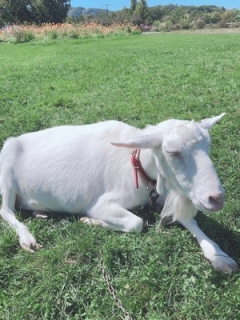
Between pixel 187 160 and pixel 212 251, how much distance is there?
707 millimetres

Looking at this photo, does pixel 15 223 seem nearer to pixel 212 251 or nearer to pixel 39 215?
pixel 39 215

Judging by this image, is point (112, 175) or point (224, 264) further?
point (112, 175)

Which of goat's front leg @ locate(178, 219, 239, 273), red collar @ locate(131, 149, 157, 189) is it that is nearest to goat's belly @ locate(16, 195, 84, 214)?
red collar @ locate(131, 149, 157, 189)

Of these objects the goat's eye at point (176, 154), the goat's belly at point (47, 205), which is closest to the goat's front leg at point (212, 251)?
the goat's eye at point (176, 154)

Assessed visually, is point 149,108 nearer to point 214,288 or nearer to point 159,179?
point 159,179

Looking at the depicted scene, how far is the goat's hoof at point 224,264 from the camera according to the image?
106 inches

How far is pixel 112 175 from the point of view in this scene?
Result: 11.3 feet

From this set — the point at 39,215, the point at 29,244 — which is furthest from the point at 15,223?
the point at 29,244

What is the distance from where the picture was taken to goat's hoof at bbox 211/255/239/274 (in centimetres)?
270

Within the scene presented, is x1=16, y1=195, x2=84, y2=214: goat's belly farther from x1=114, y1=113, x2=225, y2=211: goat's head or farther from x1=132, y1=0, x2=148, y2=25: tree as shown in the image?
x1=132, y1=0, x2=148, y2=25: tree

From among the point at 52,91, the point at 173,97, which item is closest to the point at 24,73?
the point at 52,91

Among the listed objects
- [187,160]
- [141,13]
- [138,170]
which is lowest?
[141,13]

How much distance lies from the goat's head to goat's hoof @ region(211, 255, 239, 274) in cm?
43

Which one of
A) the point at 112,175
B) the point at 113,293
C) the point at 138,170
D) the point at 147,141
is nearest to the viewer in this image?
the point at 113,293
